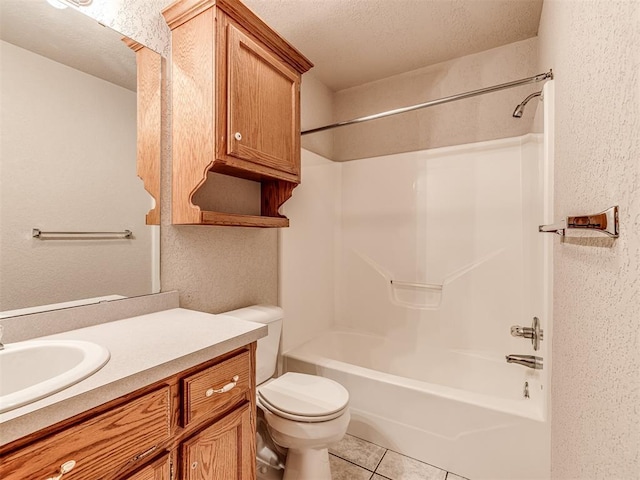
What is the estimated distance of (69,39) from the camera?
110cm

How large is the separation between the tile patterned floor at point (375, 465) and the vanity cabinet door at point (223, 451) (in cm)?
79

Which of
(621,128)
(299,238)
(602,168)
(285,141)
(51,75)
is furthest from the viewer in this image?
(299,238)

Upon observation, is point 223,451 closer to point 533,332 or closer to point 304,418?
point 304,418

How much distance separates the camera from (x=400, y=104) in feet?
8.19

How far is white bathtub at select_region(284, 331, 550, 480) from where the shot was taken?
4.76 feet

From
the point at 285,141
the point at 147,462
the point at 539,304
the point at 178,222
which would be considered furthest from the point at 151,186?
the point at 539,304

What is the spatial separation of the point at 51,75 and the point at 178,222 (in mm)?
633

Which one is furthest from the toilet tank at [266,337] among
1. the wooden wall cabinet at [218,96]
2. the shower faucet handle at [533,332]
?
the shower faucet handle at [533,332]

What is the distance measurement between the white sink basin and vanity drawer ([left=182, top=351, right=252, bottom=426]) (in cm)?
23

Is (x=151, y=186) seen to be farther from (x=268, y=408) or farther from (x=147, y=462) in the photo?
(x=268, y=408)

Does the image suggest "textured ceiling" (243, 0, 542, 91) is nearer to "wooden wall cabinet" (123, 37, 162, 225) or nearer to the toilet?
"wooden wall cabinet" (123, 37, 162, 225)

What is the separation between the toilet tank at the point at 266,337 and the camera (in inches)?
64.1

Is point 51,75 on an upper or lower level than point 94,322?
upper

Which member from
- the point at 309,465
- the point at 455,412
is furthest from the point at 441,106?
the point at 309,465
